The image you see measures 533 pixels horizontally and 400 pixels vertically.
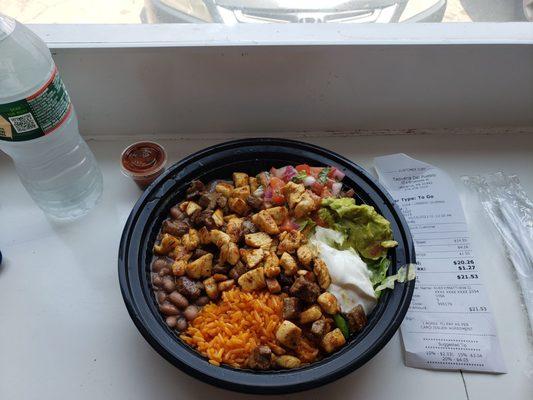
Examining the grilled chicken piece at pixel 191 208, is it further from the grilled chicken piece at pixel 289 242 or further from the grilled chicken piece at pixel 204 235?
the grilled chicken piece at pixel 289 242

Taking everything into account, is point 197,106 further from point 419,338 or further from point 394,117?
point 419,338

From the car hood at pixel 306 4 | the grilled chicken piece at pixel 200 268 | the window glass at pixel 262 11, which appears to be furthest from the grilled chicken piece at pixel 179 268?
the car hood at pixel 306 4

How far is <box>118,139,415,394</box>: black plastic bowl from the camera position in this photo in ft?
2.99

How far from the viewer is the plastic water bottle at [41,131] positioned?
1.01m

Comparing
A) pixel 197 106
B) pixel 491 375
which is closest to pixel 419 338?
pixel 491 375

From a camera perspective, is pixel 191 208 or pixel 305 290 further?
pixel 191 208

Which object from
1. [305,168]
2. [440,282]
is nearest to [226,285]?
[305,168]

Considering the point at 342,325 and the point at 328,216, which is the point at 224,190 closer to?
the point at 328,216

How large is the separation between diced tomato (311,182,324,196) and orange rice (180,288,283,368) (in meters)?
0.30

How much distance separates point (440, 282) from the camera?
1160mm

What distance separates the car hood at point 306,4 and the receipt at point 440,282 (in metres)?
0.51

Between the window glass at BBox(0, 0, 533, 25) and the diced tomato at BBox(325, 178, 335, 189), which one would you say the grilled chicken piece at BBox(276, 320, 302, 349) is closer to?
the diced tomato at BBox(325, 178, 335, 189)

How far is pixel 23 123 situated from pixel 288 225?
2.09 ft

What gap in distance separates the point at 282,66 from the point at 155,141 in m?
0.45
